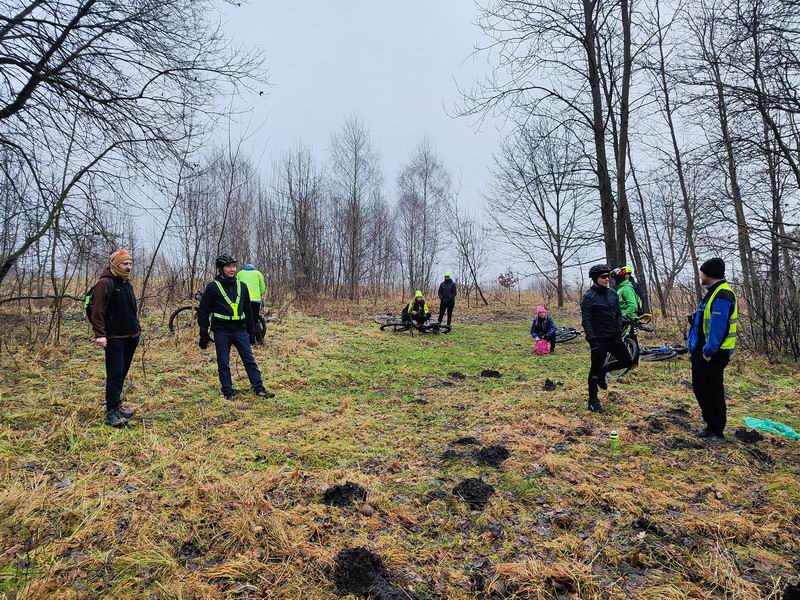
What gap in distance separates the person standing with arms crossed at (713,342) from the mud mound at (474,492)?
109 inches

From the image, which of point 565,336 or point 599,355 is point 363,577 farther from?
point 565,336

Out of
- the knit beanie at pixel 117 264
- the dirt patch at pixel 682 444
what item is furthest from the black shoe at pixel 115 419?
the dirt patch at pixel 682 444

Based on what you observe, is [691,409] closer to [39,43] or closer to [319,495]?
[319,495]

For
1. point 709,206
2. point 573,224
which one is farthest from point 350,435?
point 573,224

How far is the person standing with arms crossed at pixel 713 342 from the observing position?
4.29 meters

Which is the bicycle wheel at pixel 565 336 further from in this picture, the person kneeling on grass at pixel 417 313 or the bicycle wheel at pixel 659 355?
the person kneeling on grass at pixel 417 313

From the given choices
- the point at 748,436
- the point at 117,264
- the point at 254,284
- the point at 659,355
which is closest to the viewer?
the point at 748,436

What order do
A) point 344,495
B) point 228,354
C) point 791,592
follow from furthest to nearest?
point 228,354
point 344,495
point 791,592

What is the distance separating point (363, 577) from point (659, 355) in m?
8.48

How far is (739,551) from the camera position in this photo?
8.72 feet

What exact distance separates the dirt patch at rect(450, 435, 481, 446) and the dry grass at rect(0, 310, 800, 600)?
10cm

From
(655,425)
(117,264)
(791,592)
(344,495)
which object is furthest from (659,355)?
(117,264)

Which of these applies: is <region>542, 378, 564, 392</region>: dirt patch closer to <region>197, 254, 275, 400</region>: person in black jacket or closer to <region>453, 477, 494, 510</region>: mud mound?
<region>453, 477, 494, 510</region>: mud mound

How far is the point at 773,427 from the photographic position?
4.69m
